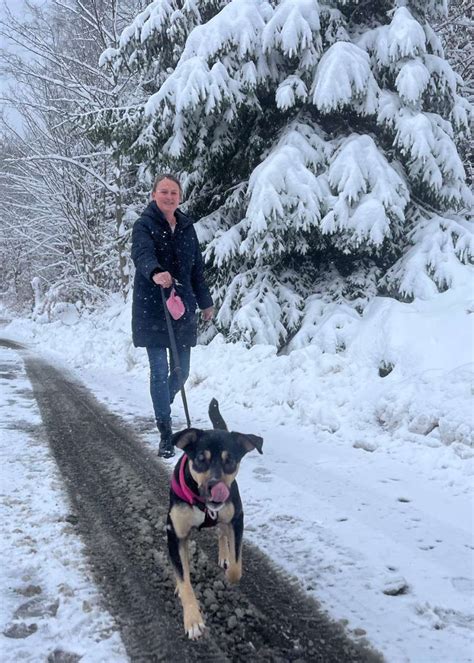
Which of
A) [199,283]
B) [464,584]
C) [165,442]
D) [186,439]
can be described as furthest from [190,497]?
[199,283]

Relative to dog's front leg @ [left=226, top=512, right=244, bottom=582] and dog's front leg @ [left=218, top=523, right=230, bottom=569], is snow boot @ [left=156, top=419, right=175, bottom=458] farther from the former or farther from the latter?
dog's front leg @ [left=226, top=512, right=244, bottom=582]

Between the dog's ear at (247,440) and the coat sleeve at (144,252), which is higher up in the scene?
the coat sleeve at (144,252)

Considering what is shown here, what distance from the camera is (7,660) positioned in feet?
6.46

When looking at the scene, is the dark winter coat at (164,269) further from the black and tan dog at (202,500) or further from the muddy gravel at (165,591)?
the black and tan dog at (202,500)

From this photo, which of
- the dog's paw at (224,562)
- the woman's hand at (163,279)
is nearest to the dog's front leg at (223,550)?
the dog's paw at (224,562)

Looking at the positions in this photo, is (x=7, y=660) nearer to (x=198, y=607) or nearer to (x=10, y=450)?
(x=198, y=607)

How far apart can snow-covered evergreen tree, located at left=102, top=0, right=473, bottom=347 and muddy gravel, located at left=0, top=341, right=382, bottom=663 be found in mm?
4321

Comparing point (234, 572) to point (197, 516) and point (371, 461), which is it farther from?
point (371, 461)

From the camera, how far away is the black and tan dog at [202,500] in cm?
230

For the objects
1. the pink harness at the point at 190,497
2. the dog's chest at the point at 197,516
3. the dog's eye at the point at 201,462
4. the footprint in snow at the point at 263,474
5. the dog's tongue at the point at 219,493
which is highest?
the dog's eye at the point at 201,462

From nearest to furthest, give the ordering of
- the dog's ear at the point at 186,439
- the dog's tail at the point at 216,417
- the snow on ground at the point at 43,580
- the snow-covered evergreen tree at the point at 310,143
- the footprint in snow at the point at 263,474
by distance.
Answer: the snow on ground at the point at 43,580 < the dog's ear at the point at 186,439 < the dog's tail at the point at 216,417 < the footprint in snow at the point at 263,474 < the snow-covered evergreen tree at the point at 310,143

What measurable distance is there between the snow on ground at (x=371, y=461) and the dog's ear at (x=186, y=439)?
92 centimetres

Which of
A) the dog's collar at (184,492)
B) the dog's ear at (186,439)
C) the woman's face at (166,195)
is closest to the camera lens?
the dog's collar at (184,492)

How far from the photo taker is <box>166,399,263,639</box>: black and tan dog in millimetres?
2299
